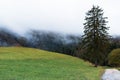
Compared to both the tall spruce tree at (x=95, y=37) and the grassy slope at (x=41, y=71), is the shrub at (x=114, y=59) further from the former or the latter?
the grassy slope at (x=41, y=71)

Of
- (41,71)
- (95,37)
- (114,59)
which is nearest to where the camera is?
(41,71)

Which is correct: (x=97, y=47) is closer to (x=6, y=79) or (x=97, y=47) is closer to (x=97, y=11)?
(x=97, y=11)

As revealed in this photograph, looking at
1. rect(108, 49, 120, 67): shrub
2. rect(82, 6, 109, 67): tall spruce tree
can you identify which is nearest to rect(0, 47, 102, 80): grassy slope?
rect(82, 6, 109, 67): tall spruce tree

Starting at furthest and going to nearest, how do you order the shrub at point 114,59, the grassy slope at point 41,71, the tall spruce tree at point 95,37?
the shrub at point 114,59, the tall spruce tree at point 95,37, the grassy slope at point 41,71

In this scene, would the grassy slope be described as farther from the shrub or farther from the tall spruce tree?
the shrub

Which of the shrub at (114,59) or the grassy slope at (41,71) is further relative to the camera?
the shrub at (114,59)

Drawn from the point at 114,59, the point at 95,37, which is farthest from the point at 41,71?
the point at 114,59

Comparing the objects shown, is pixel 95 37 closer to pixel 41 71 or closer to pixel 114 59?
pixel 41 71

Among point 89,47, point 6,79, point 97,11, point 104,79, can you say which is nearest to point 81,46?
point 89,47

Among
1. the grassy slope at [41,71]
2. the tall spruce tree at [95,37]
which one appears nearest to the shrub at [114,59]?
the tall spruce tree at [95,37]

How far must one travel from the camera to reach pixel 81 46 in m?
70.7

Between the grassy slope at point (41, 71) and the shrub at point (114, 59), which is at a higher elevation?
the shrub at point (114, 59)

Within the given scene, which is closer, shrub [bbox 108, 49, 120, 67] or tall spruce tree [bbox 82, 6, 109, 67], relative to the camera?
tall spruce tree [bbox 82, 6, 109, 67]

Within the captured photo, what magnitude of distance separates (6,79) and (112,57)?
3651 inches
